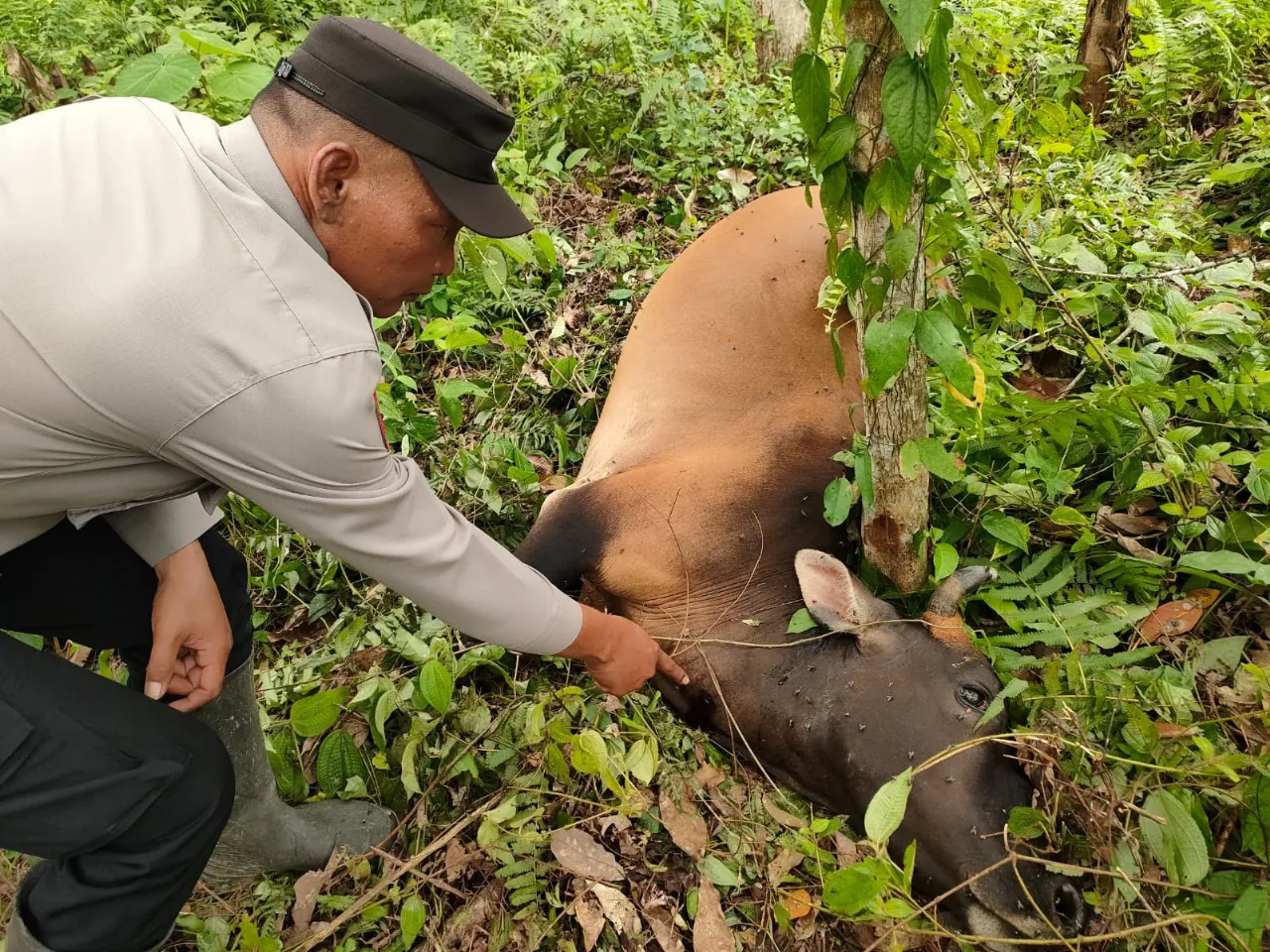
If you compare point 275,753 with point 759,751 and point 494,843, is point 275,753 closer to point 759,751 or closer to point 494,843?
point 494,843

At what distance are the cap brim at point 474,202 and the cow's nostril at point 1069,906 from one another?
7.80 feet

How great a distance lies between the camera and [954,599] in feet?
10.6

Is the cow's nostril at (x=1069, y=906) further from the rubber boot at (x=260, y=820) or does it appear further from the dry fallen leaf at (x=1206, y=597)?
the rubber boot at (x=260, y=820)

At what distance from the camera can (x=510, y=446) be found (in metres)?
4.24

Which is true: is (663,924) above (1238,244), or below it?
below

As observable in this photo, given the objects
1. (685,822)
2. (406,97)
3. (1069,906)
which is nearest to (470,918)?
(685,822)

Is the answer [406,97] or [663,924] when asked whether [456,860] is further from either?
[406,97]

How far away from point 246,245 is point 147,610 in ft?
4.82

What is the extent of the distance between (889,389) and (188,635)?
7.50 ft

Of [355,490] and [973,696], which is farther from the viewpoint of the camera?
[973,696]

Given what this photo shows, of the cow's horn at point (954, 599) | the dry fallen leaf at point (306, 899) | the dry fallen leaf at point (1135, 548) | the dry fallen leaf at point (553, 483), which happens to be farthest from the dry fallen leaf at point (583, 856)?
the dry fallen leaf at point (1135, 548)

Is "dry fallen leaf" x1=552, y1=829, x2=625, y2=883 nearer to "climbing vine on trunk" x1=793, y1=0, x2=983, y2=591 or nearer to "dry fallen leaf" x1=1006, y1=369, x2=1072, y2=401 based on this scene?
"climbing vine on trunk" x1=793, y1=0, x2=983, y2=591

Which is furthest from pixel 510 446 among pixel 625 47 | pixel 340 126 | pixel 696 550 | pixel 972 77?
pixel 625 47

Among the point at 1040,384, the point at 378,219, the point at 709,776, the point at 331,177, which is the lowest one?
the point at 709,776
